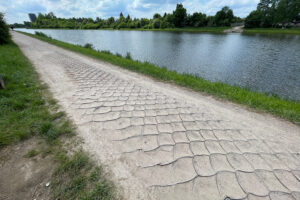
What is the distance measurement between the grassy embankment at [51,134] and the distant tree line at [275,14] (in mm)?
80611

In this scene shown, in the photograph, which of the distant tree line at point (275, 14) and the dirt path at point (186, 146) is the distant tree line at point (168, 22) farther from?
the dirt path at point (186, 146)

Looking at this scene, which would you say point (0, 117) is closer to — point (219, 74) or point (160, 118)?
point (160, 118)

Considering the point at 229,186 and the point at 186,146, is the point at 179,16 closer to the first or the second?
the point at 186,146

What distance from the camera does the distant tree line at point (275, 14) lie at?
176ft

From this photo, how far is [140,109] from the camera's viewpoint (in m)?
3.46

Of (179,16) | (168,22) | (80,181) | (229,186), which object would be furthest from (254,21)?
(80,181)

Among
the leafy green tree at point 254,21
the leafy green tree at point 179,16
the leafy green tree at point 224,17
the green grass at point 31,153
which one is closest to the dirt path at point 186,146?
the green grass at point 31,153

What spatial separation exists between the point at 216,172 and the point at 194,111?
5.98 feet

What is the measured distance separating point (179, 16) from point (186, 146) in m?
88.4

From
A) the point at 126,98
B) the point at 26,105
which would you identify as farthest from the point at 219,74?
the point at 26,105

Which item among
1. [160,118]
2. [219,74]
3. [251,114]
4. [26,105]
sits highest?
[26,105]

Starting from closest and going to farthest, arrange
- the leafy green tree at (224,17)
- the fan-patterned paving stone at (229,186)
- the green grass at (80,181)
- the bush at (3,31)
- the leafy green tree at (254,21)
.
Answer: the green grass at (80,181) → the fan-patterned paving stone at (229,186) → the bush at (3,31) → the leafy green tree at (254,21) → the leafy green tree at (224,17)

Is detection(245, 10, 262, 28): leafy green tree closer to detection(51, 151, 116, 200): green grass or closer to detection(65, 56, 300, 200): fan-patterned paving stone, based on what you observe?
detection(65, 56, 300, 200): fan-patterned paving stone

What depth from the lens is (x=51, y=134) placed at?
2400 millimetres
